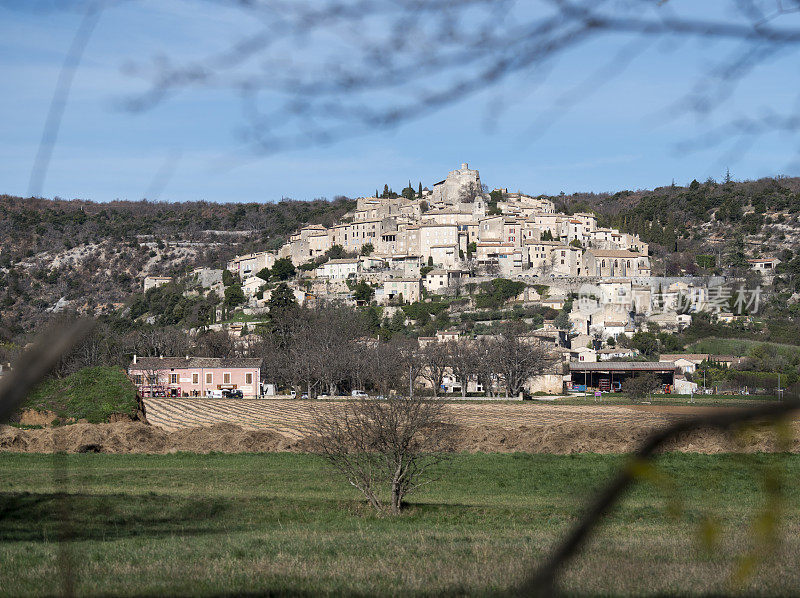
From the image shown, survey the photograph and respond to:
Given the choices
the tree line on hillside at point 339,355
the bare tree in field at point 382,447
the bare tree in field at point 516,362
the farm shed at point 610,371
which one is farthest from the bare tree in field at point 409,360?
the bare tree in field at point 382,447

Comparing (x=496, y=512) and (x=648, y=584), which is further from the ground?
(x=648, y=584)

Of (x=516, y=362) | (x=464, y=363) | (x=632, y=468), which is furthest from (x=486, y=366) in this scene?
(x=632, y=468)

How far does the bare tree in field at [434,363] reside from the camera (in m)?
71.1

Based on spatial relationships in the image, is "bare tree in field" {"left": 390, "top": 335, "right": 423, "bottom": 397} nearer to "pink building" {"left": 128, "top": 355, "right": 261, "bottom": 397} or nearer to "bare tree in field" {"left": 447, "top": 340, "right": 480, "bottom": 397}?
"bare tree in field" {"left": 447, "top": 340, "right": 480, "bottom": 397}

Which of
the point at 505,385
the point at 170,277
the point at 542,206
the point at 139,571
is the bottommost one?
the point at 505,385

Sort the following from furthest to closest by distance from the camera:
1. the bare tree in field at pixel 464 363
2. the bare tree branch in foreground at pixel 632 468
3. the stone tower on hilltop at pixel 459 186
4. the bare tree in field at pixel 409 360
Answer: the stone tower on hilltop at pixel 459 186
the bare tree in field at pixel 464 363
the bare tree in field at pixel 409 360
the bare tree branch in foreground at pixel 632 468

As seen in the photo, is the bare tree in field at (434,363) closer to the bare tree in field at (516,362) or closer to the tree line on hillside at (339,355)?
the tree line on hillside at (339,355)

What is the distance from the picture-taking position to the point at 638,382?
64312 mm

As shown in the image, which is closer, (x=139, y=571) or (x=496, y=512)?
(x=139, y=571)

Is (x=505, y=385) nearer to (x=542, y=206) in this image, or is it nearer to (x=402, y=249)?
(x=402, y=249)

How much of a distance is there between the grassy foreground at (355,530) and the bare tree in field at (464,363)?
158 feet

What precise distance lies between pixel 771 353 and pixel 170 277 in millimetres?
122967

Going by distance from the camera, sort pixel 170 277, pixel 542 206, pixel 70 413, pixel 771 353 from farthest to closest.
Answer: pixel 542 206 < pixel 170 277 < pixel 771 353 < pixel 70 413

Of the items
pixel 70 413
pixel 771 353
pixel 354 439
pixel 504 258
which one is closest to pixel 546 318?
pixel 504 258
